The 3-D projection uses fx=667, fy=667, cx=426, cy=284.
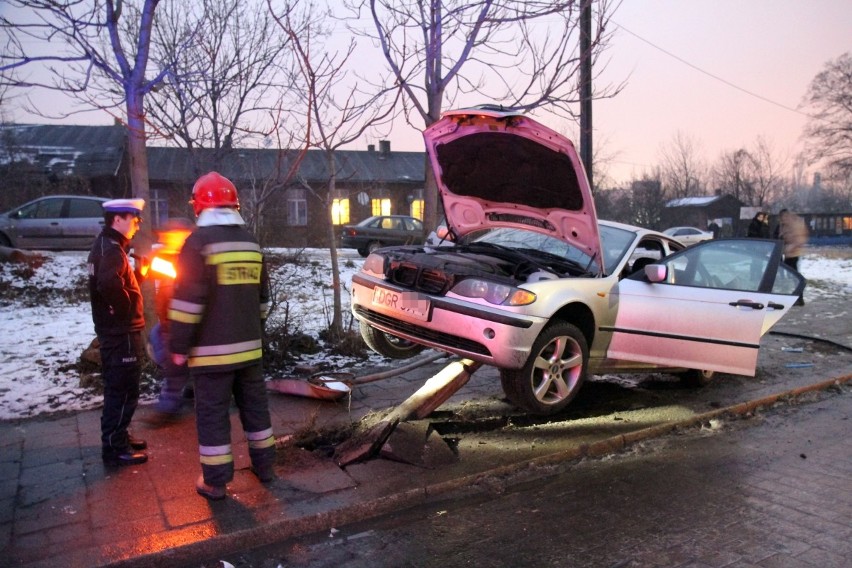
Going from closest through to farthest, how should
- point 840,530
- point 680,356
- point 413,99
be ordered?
1. point 840,530
2. point 680,356
3. point 413,99

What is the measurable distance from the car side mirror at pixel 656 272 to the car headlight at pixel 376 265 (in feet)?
7.22

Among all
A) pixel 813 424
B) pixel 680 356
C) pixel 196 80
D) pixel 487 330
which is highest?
pixel 196 80

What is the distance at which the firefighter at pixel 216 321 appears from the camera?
366 centimetres

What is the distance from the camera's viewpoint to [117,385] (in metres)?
4.19

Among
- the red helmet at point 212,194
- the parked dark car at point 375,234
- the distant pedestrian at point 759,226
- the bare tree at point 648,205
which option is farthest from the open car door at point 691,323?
the bare tree at point 648,205

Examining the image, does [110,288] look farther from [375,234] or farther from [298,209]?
[298,209]

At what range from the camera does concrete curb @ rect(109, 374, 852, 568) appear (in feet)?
10.9

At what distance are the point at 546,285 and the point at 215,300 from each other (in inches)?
93.9

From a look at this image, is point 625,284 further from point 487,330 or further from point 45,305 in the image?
point 45,305

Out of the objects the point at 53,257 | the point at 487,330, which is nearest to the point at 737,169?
the point at 53,257

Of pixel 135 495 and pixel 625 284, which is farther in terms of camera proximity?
pixel 625 284

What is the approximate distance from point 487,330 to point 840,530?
7.78ft

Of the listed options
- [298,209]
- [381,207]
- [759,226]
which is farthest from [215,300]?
[381,207]

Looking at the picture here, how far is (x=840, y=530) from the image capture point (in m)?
3.75
